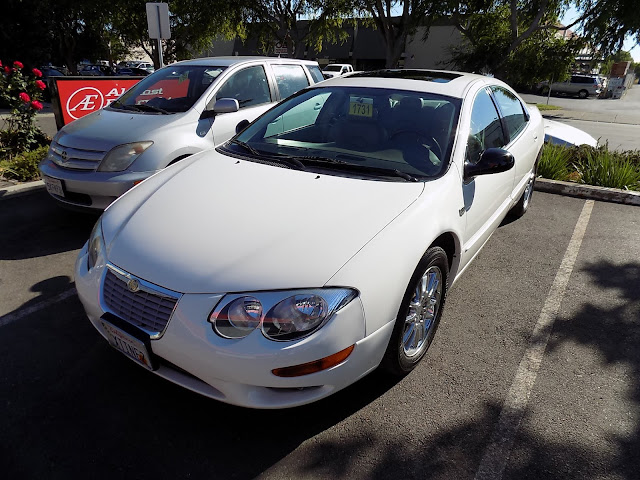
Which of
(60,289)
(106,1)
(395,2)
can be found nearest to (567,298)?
(60,289)

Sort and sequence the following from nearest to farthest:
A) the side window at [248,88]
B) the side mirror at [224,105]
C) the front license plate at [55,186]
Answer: the front license plate at [55,186] < the side mirror at [224,105] < the side window at [248,88]

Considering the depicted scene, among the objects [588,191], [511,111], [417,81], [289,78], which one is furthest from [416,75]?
[588,191]

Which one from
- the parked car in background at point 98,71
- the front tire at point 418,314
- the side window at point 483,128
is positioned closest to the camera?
the front tire at point 418,314

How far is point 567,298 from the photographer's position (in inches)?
140

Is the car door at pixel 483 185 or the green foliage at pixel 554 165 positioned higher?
the car door at pixel 483 185

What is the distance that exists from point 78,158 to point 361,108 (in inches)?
114

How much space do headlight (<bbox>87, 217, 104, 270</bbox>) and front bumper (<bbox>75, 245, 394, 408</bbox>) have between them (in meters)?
0.69

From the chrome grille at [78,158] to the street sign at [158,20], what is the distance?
4626 mm

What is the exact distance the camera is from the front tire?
7.55 ft

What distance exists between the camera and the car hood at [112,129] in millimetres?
4352

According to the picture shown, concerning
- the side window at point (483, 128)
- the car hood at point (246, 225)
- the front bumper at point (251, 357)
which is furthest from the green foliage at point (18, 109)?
the side window at point (483, 128)

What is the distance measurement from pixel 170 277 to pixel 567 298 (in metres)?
3.09

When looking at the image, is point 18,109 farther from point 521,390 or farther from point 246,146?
point 521,390

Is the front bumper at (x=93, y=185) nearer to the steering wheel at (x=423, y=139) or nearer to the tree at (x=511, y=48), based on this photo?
the steering wheel at (x=423, y=139)
